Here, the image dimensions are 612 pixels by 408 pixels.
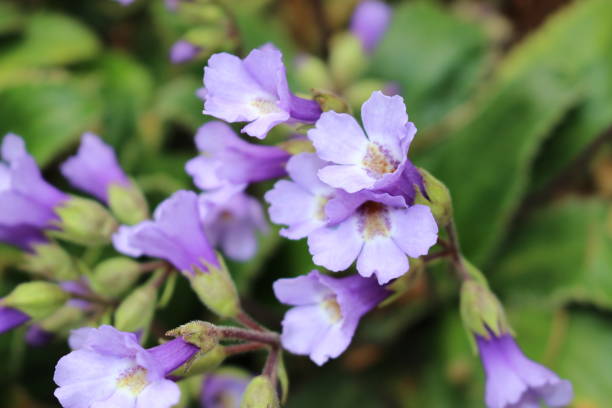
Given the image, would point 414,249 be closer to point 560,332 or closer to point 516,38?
point 560,332

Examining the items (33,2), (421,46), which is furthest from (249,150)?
(33,2)

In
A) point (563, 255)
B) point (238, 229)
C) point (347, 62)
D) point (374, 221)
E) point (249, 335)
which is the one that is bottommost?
point (563, 255)

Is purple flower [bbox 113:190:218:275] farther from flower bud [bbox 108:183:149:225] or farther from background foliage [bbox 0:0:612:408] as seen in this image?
background foliage [bbox 0:0:612:408]

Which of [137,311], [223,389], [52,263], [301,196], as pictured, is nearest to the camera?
[301,196]

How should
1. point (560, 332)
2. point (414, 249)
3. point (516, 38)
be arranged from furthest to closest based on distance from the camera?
point (516, 38) < point (560, 332) < point (414, 249)

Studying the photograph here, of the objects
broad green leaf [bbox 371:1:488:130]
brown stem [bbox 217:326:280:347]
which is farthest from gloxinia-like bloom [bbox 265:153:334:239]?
broad green leaf [bbox 371:1:488:130]

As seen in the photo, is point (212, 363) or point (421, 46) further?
point (421, 46)

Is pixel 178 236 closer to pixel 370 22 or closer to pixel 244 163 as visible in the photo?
pixel 244 163

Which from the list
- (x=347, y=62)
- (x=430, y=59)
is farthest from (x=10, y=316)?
(x=430, y=59)
